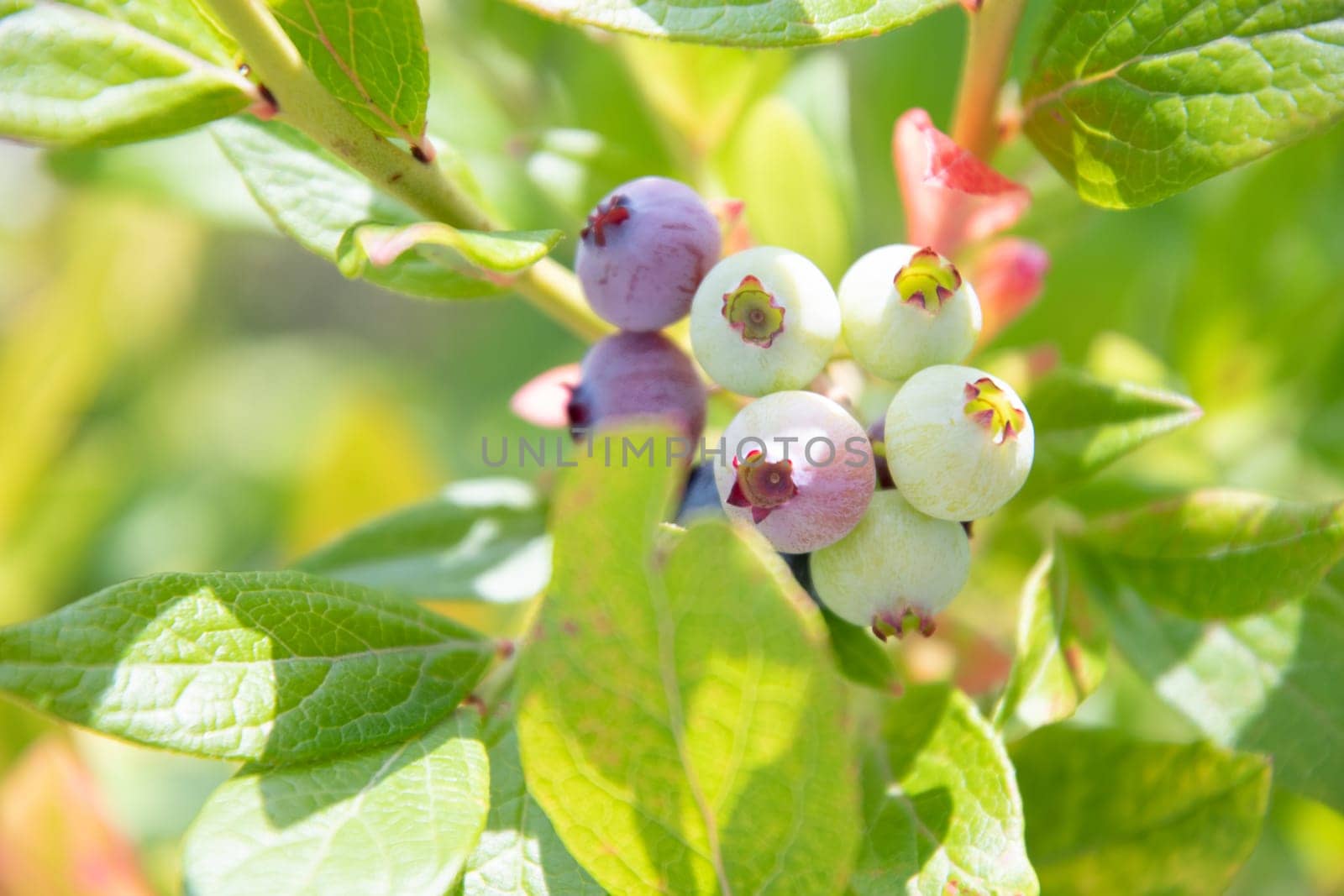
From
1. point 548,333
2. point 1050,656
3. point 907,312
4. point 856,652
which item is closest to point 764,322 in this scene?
point 907,312

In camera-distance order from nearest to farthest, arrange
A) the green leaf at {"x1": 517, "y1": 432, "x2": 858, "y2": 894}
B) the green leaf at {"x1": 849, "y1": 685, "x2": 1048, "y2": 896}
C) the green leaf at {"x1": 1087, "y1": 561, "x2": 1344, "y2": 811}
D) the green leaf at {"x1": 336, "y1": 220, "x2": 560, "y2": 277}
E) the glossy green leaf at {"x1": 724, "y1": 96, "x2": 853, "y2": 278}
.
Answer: the green leaf at {"x1": 517, "y1": 432, "x2": 858, "y2": 894}
the green leaf at {"x1": 336, "y1": 220, "x2": 560, "y2": 277}
the green leaf at {"x1": 849, "y1": 685, "x2": 1048, "y2": 896}
the green leaf at {"x1": 1087, "y1": 561, "x2": 1344, "y2": 811}
the glossy green leaf at {"x1": 724, "y1": 96, "x2": 853, "y2": 278}

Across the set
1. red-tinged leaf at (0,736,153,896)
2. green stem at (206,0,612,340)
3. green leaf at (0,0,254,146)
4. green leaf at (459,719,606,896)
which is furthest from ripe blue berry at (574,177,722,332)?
red-tinged leaf at (0,736,153,896)

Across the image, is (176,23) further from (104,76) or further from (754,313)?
(754,313)

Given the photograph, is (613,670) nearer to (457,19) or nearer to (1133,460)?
(1133,460)

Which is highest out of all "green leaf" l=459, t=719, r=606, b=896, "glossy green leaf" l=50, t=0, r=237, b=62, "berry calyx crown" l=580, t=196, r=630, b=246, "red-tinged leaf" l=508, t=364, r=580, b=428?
"glossy green leaf" l=50, t=0, r=237, b=62

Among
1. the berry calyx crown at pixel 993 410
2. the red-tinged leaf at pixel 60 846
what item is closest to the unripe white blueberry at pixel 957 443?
the berry calyx crown at pixel 993 410

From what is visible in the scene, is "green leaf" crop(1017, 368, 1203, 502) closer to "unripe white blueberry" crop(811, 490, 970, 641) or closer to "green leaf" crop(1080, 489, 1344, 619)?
"green leaf" crop(1080, 489, 1344, 619)
